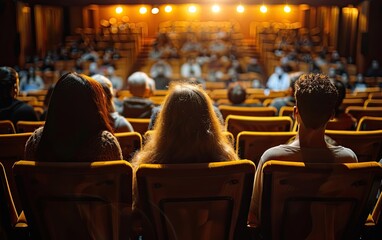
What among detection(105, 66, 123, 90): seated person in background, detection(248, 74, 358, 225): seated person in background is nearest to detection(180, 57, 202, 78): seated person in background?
detection(105, 66, 123, 90): seated person in background

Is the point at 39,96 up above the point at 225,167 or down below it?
below

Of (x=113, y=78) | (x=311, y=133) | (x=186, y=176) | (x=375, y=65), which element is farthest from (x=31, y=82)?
(x=186, y=176)

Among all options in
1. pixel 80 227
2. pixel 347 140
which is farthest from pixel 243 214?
pixel 347 140

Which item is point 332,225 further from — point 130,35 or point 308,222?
point 130,35

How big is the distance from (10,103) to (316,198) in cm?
251

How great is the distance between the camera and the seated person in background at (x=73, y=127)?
6.97 feet

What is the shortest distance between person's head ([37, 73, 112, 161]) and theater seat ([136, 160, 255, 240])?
0.43 m

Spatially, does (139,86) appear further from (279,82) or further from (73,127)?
(279,82)

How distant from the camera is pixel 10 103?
3.59 m

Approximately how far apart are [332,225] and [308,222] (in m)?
0.11

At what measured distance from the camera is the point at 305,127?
86.6 inches

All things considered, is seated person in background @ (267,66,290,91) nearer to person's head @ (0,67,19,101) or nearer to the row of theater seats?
person's head @ (0,67,19,101)

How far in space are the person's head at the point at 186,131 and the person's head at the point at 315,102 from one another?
1.36 ft

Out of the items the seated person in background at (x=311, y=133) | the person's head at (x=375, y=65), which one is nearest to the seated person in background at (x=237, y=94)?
the seated person in background at (x=311, y=133)
